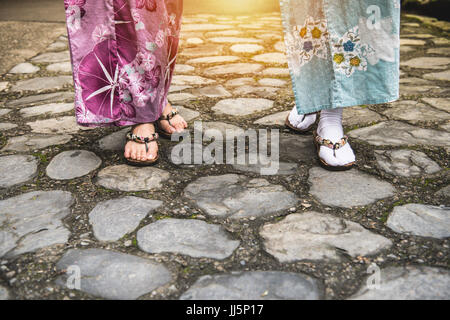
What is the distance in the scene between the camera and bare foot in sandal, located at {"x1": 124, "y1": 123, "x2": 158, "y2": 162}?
1514mm

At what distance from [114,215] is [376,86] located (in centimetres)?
100

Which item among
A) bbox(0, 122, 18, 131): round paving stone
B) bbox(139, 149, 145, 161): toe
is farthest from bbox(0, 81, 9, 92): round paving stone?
bbox(139, 149, 145, 161): toe

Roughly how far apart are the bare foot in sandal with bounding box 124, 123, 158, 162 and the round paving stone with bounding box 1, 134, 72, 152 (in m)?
0.39

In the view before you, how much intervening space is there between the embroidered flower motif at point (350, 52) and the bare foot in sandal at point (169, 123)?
747 millimetres

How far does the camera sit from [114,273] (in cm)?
96

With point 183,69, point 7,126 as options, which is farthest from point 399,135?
point 7,126

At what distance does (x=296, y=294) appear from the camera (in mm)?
893

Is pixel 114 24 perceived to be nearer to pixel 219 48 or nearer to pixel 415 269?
pixel 415 269

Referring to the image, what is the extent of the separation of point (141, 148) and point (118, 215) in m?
0.39

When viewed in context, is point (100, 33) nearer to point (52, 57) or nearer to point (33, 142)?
point (33, 142)

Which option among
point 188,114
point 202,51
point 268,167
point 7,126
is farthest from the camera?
point 202,51

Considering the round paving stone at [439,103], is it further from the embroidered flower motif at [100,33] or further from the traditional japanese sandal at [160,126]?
the embroidered flower motif at [100,33]

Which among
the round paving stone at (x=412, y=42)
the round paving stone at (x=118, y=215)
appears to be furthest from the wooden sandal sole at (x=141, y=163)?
the round paving stone at (x=412, y=42)

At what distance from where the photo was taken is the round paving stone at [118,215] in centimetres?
112
